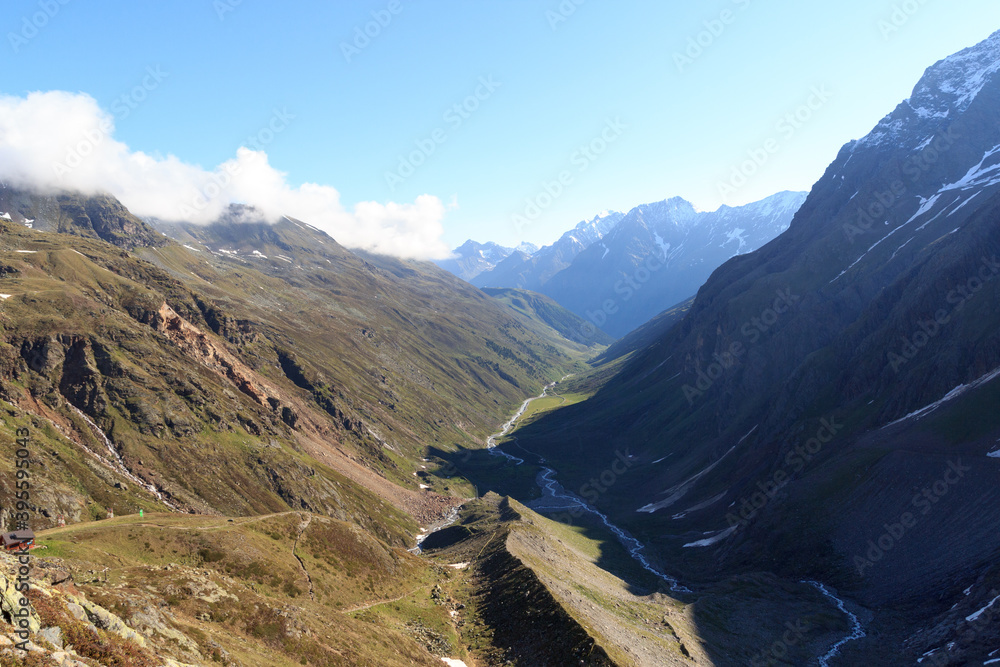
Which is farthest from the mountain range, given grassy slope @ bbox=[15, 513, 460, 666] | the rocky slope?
the rocky slope

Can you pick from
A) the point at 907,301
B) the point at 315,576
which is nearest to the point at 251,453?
the point at 315,576

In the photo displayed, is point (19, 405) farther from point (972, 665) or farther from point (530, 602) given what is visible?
point (972, 665)

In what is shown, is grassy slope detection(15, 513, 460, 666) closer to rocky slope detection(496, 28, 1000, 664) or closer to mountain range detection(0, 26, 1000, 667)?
mountain range detection(0, 26, 1000, 667)

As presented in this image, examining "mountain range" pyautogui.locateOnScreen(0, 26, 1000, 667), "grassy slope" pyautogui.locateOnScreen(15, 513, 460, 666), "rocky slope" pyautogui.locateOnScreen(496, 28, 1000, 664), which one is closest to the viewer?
"grassy slope" pyautogui.locateOnScreen(15, 513, 460, 666)

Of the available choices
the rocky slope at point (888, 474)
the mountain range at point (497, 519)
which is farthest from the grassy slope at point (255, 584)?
the rocky slope at point (888, 474)

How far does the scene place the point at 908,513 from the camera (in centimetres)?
9894

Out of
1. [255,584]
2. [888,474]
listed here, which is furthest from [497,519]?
[888,474]

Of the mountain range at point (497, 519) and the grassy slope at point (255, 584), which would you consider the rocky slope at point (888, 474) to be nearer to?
the mountain range at point (497, 519)

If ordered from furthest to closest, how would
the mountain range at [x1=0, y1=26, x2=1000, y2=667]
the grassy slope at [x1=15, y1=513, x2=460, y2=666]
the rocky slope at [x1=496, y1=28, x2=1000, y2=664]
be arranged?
the rocky slope at [x1=496, y1=28, x2=1000, y2=664] < the mountain range at [x1=0, y1=26, x2=1000, y2=667] < the grassy slope at [x1=15, y1=513, x2=460, y2=666]

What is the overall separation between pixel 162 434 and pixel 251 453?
77.6 ft

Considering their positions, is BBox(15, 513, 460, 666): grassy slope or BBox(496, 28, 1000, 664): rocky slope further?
BBox(496, 28, 1000, 664): rocky slope

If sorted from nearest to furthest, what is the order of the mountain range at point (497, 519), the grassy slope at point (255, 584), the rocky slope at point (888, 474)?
1. the grassy slope at point (255, 584)
2. the mountain range at point (497, 519)
3. the rocky slope at point (888, 474)

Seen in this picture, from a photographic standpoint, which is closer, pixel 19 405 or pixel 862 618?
pixel 862 618

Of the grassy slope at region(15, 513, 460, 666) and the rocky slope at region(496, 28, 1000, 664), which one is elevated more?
the grassy slope at region(15, 513, 460, 666)
